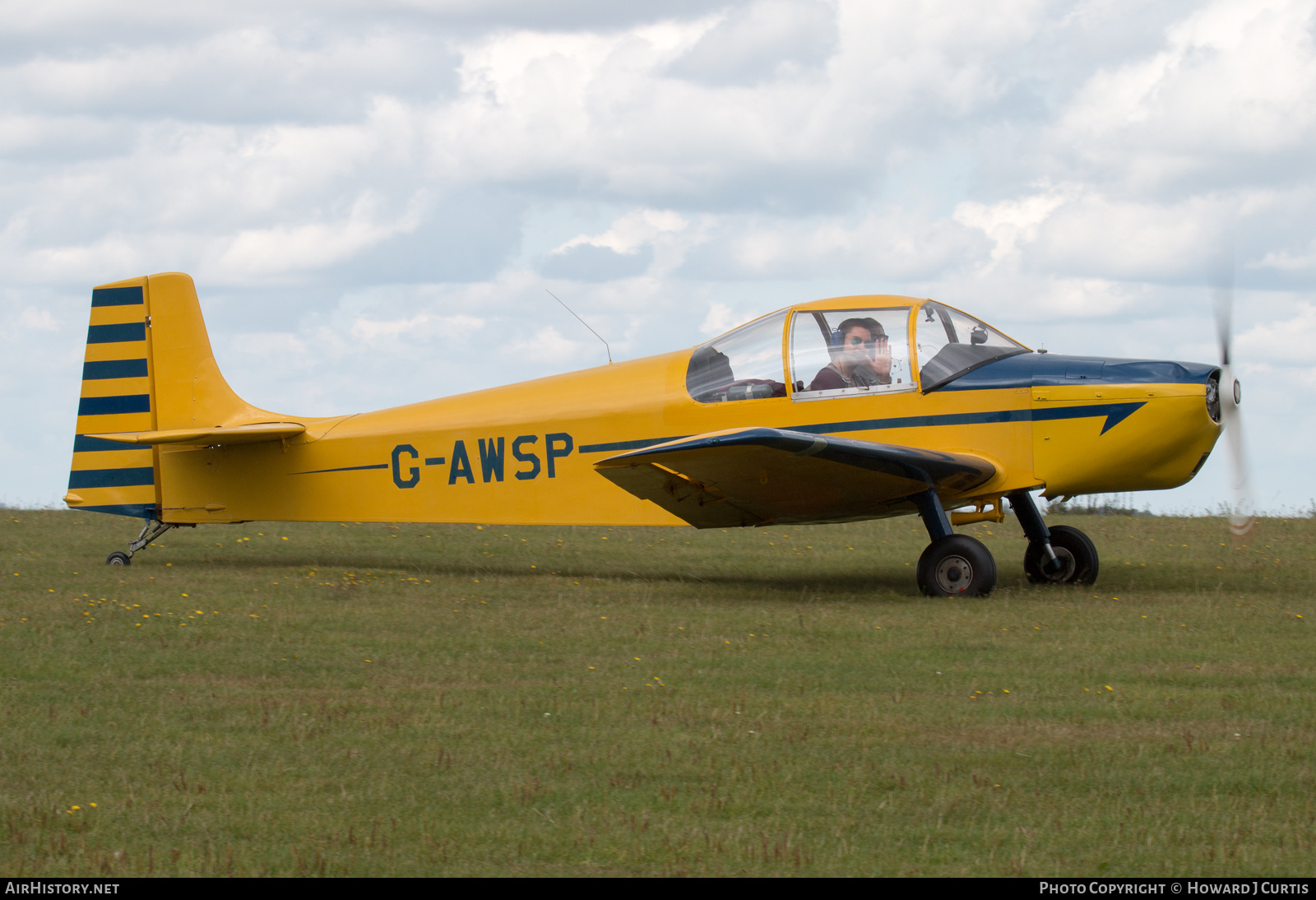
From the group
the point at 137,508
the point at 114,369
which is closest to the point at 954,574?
the point at 137,508

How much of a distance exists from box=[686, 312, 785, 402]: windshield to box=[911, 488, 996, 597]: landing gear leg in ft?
6.26

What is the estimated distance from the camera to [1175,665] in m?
7.17

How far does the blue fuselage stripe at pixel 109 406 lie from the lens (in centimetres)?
1289

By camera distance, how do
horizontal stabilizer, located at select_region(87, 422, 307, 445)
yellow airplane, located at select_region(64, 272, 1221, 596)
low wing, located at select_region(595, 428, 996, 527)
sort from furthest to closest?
horizontal stabilizer, located at select_region(87, 422, 307, 445) → yellow airplane, located at select_region(64, 272, 1221, 596) → low wing, located at select_region(595, 428, 996, 527)

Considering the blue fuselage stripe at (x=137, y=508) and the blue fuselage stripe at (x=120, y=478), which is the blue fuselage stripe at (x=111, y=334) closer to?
the blue fuselage stripe at (x=120, y=478)

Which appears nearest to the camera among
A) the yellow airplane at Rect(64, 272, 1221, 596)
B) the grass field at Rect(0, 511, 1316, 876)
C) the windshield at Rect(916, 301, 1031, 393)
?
the grass field at Rect(0, 511, 1316, 876)

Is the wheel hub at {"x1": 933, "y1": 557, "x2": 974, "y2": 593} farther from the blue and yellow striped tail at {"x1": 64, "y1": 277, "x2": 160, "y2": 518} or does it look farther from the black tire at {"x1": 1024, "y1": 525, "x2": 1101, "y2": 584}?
the blue and yellow striped tail at {"x1": 64, "y1": 277, "x2": 160, "y2": 518}

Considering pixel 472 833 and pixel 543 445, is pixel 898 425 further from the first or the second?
pixel 472 833

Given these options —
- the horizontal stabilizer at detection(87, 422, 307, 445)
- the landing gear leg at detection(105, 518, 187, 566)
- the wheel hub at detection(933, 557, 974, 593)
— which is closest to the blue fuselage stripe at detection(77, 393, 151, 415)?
the horizontal stabilizer at detection(87, 422, 307, 445)

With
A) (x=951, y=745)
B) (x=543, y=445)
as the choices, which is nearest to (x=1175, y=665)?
(x=951, y=745)

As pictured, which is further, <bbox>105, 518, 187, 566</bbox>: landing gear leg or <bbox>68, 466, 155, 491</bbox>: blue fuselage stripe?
<bbox>68, 466, 155, 491</bbox>: blue fuselage stripe

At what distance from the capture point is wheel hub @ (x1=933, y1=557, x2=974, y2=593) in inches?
387

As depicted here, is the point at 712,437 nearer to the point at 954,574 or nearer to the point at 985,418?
the point at 954,574

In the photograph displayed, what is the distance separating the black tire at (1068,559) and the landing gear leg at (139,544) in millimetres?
8768
